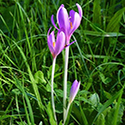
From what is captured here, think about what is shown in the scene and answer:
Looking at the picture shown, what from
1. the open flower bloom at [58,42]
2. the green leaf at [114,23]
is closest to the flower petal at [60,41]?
the open flower bloom at [58,42]

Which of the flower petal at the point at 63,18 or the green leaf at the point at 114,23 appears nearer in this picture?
the flower petal at the point at 63,18

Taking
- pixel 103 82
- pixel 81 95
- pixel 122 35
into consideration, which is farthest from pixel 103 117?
pixel 122 35

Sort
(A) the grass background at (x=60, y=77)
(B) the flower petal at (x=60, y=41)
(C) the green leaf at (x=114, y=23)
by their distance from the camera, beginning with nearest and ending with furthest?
(B) the flower petal at (x=60, y=41), (A) the grass background at (x=60, y=77), (C) the green leaf at (x=114, y=23)

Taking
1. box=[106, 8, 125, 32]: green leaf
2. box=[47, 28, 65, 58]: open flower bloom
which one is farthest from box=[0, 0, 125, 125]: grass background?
box=[47, 28, 65, 58]: open flower bloom

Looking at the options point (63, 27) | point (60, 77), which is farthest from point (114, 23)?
point (63, 27)

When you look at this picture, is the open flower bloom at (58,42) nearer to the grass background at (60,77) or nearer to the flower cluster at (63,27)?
the flower cluster at (63,27)

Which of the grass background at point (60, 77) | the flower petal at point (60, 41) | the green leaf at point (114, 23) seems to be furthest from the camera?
the green leaf at point (114, 23)

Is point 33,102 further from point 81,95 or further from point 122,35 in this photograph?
point 122,35

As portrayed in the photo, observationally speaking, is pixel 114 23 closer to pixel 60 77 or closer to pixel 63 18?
pixel 60 77

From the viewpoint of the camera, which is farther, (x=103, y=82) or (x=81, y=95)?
(x=103, y=82)
